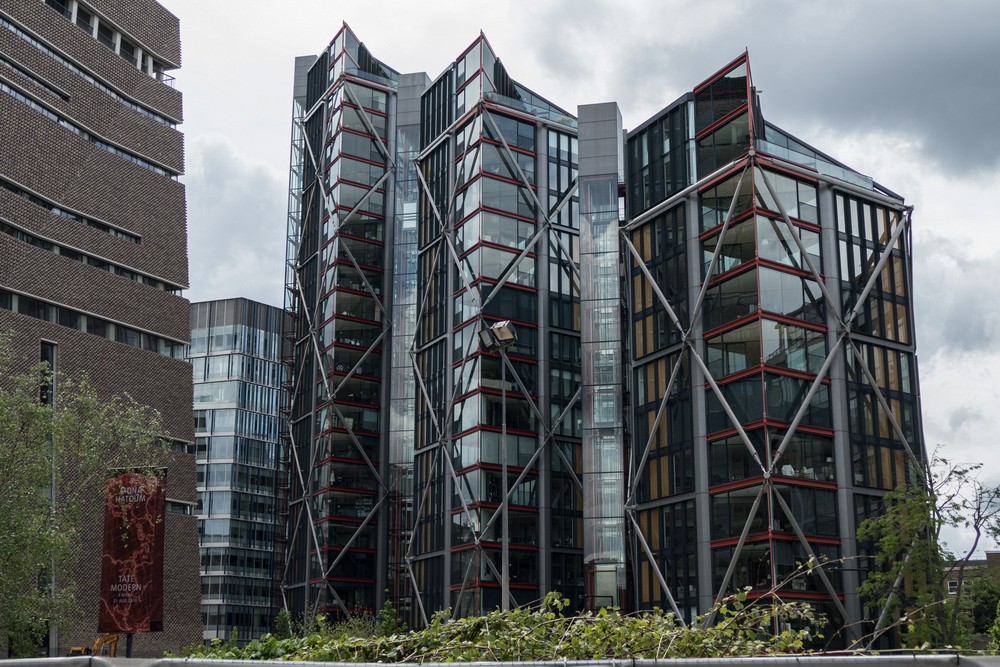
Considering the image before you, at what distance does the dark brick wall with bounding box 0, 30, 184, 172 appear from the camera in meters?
70.9

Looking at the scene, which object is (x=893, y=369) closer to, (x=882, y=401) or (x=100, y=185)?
(x=882, y=401)

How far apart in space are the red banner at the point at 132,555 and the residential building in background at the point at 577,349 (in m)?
14.0

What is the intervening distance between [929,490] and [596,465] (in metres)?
22.1

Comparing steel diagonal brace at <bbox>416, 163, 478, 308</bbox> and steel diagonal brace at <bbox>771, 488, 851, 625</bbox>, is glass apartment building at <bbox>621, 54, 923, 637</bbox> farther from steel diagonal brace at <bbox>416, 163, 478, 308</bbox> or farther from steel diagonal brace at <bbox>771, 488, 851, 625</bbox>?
steel diagonal brace at <bbox>416, 163, 478, 308</bbox>

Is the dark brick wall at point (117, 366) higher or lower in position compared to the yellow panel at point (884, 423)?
higher

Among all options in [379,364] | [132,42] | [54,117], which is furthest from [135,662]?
[379,364]

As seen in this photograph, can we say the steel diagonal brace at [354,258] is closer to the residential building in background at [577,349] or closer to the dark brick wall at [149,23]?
the residential building in background at [577,349]

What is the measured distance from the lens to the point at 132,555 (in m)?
31.1

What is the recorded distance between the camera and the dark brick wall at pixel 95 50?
72.4 metres

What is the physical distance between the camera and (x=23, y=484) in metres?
43.2

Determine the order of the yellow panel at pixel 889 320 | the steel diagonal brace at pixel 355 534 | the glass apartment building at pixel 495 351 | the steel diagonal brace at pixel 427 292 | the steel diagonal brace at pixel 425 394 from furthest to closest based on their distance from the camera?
the steel diagonal brace at pixel 355 534 → the steel diagonal brace at pixel 427 292 → the steel diagonal brace at pixel 425 394 → the glass apartment building at pixel 495 351 → the yellow panel at pixel 889 320

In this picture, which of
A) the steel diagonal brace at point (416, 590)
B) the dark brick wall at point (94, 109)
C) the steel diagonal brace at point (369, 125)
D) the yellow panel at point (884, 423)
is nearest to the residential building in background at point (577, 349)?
the yellow panel at point (884, 423)

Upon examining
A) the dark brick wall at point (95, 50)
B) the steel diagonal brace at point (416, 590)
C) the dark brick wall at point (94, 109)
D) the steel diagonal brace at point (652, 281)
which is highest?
the dark brick wall at point (95, 50)

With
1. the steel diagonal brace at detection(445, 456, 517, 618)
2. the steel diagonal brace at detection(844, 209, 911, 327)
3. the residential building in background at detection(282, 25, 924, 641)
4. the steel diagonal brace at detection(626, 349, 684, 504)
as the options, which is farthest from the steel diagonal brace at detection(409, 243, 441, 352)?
the steel diagonal brace at detection(844, 209, 911, 327)
